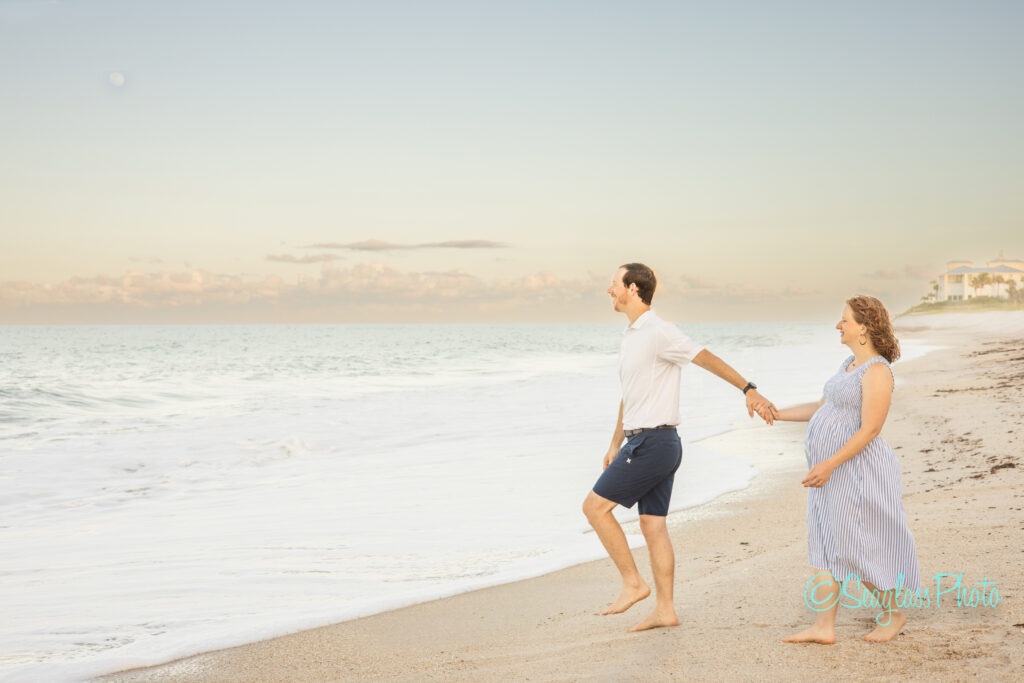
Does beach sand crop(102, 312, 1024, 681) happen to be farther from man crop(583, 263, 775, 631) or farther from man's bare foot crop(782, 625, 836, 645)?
man crop(583, 263, 775, 631)

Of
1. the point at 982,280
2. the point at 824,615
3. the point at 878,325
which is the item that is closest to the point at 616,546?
the point at 824,615

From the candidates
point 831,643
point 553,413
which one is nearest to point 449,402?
point 553,413

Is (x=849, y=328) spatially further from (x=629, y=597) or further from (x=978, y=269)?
(x=978, y=269)

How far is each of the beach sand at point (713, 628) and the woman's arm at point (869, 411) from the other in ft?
2.97

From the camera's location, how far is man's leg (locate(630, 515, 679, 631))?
4312 millimetres

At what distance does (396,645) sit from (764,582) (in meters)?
2.28

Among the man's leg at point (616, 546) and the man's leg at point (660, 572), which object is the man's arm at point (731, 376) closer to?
the man's leg at point (660, 572)

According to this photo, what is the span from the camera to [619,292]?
4.43 meters

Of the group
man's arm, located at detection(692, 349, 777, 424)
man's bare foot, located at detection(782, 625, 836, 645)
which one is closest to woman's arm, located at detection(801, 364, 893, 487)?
man's arm, located at detection(692, 349, 777, 424)

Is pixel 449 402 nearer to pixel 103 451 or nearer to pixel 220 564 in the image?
pixel 103 451

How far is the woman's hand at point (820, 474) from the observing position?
374 cm

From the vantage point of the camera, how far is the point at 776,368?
33250mm

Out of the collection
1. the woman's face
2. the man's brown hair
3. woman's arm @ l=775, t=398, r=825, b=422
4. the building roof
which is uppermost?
the building roof

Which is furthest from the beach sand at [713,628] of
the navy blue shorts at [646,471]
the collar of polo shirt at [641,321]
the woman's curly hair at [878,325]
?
the collar of polo shirt at [641,321]
